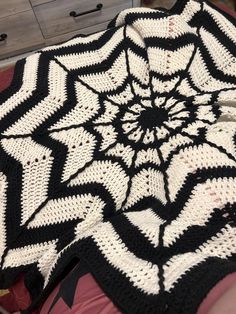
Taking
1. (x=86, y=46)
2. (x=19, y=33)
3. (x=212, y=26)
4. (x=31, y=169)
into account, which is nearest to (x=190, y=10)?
(x=212, y=26)

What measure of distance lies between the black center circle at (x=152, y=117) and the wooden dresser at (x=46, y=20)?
105 centimetres

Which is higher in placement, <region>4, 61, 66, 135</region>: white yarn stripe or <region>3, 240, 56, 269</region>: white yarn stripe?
<region>4, 61, 66, 135</region>: white yarn stripe

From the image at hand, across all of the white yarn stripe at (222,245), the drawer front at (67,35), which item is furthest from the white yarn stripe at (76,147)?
the drawer front at (67,35)

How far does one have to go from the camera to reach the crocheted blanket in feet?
2.07

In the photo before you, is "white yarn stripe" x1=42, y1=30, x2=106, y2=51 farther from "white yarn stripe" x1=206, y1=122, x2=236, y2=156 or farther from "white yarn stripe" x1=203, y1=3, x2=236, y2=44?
"white yarn stripe" x1=206, y1=122, x2=236, y2=156

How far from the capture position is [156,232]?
661 mm

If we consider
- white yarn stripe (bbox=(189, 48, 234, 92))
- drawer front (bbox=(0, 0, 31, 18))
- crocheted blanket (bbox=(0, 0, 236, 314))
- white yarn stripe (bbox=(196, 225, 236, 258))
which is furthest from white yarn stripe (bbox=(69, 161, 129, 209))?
drawer front (bbox=(0, 0, 31, 18))

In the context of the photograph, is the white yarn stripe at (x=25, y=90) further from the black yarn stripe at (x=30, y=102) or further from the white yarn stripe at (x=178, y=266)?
the white yarn stripe at (x=178, y=266)

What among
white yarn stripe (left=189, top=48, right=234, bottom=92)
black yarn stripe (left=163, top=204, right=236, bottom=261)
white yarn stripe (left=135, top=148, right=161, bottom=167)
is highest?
white yarn stripe (left=189, top=48, right=234, bottom=92)

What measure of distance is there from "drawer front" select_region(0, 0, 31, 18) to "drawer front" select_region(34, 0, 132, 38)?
56 millimetres

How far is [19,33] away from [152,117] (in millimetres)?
1131

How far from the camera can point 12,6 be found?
156 centimetres

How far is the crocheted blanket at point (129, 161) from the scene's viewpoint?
63 centimetres

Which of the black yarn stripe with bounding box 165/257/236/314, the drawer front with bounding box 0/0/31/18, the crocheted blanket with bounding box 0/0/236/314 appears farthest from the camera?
the drawer front with bounding box 0/0/31/18
